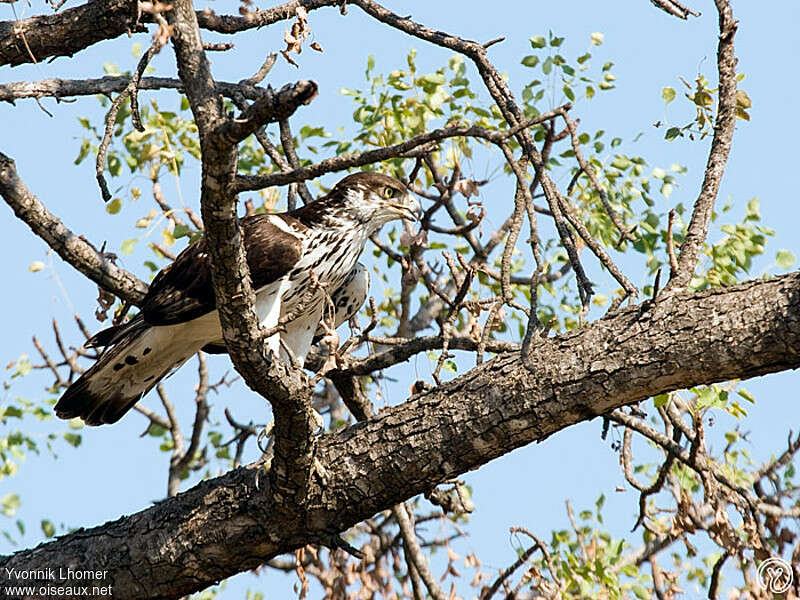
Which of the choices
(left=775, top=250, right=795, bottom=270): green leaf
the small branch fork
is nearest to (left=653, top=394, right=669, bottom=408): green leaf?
(left=775, top=250, right=795, bottom=270): green leaf

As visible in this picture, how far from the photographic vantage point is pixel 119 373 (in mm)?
4984

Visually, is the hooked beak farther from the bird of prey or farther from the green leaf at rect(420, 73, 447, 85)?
the green leaf at rect(420, 73, 447, 85)

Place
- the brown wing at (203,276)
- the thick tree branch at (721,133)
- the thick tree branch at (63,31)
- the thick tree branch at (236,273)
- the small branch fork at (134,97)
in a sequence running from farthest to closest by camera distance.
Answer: the brown wing at (203,276) → the thick tree branch at (63,31) → the thick tree branch at (721,133) → the thick tree branch at (236,273) → the small branch fork at (134,97)

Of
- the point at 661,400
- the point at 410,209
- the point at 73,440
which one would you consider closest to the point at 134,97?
the point at 410,209

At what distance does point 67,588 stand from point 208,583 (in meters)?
0.54

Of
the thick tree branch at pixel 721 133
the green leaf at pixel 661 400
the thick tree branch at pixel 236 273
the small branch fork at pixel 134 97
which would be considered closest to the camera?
the small branch fork at pixel 134 97

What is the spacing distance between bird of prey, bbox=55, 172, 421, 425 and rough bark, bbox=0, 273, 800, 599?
2.54 ft

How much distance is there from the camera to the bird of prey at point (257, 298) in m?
4.78

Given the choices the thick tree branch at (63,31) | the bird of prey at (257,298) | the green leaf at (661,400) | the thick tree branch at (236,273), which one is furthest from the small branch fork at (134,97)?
the green leaf at (661,400)

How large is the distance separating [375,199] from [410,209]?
0.18m

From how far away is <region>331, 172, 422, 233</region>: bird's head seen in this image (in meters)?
5.32

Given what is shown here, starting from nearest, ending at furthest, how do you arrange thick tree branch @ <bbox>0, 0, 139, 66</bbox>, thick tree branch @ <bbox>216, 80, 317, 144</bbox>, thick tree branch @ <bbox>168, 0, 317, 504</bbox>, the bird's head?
thick tree branch @ <bbox>216, 80, 317, 144</bbox>, thick tree branch @ <bbox>168, 0, 317, 504</bbox>, thick tree branch @ <bbox>0, 0, 139, 66</bbox>, the bird's head

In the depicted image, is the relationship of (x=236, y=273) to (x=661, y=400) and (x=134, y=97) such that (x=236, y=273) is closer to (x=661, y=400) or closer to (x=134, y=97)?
(x=134, y=97)

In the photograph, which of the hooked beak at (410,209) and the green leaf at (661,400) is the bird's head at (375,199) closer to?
the hooked beak at (410,209)
